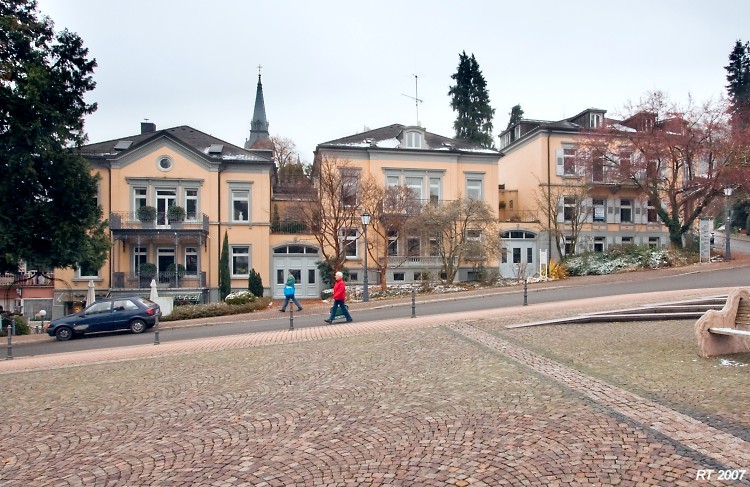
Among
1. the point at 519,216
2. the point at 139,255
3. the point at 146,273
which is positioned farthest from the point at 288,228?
the point at 519,216

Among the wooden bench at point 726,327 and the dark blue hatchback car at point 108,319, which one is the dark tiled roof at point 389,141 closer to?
the dark blue hatchback car at point 108,319

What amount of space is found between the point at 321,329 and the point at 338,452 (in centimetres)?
1059

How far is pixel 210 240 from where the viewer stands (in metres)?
35.6

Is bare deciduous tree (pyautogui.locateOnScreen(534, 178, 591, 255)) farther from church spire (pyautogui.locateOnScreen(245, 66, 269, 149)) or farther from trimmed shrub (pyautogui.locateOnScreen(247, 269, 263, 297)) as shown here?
church spire (pyautogui.locateOnScreen(245, 66, 269, 149))

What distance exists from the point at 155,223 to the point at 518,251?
23.8 metres

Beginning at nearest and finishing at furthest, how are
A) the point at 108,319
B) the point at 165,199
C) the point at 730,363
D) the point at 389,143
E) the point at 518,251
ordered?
the point at 730,363 < the point at 108,319 < the point at 165,199 < the point at 389,143 < the point at 518,251

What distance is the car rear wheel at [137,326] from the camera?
833 inches

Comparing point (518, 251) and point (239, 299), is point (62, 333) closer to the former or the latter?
point (239, 299)

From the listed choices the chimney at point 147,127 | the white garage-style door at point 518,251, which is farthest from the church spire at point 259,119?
the white garage-style door at point 518,251

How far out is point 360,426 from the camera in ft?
20.6

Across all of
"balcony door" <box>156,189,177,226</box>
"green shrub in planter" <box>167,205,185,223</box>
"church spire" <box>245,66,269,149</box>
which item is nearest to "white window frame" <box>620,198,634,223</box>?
"green shrub in planter" <box>167,205,185,223</box>

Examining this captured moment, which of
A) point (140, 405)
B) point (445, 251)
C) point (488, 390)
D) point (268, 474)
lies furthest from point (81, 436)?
point (445, 251)

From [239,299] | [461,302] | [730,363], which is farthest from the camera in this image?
[239,299]

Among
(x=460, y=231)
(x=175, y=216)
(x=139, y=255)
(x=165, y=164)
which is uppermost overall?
(x=165, y=164)
